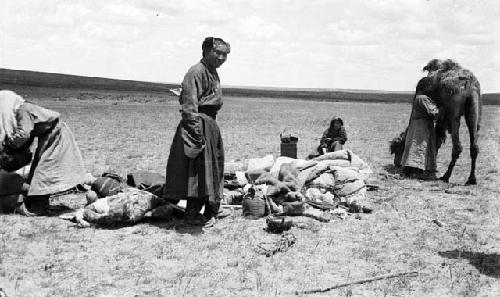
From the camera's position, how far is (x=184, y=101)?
6.35 meters

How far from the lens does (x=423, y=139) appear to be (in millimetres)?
9922

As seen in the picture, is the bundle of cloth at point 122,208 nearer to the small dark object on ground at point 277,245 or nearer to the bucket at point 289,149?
the small dark object on ground at point 277,245

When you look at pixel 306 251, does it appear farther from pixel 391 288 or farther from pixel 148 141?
pixel 148 141

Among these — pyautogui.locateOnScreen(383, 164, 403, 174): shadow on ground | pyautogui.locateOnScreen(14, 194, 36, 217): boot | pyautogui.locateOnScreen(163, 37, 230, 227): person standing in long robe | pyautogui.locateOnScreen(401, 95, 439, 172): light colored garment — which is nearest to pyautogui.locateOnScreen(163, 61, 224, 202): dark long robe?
pyautogui.locateOnScreen(163, 37, 230, 227): person standing in long robe

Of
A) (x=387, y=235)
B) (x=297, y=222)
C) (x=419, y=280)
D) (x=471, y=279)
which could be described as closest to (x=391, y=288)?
(x=419, y=280)

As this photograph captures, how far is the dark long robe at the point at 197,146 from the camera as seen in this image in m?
6.29

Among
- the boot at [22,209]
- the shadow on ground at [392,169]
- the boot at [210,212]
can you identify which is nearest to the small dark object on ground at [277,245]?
the boot at [210,212]

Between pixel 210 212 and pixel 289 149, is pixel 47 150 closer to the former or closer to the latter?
pixel 210 212

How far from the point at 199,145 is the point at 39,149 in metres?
2.20

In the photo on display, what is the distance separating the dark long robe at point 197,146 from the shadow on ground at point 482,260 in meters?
2.82

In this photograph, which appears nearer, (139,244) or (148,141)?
(139,244)

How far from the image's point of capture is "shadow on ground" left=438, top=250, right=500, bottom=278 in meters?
5.19

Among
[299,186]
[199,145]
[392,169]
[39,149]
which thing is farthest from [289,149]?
[39,149]

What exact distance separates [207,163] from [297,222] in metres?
1.45
